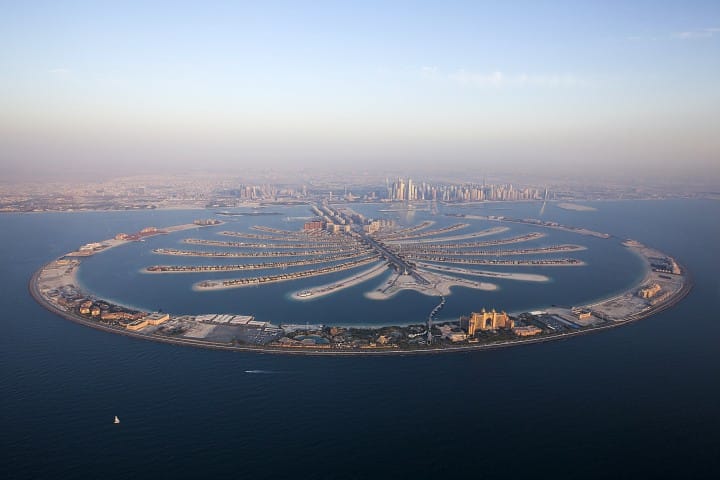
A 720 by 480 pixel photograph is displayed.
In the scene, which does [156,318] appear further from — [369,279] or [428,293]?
[428,293]

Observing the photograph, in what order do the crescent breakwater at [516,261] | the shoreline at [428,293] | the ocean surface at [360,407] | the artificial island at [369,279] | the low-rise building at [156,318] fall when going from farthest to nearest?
1. the crescent breakwater at [516,261]
2. the low-rise building at [156,318]
3. the artificial island at [369,279]
4. the shoreline at [428,293]
5. the ocean surface at [360,407]

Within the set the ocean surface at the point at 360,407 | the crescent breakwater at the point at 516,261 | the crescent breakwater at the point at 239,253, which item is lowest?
the ocean surface at the point at 360,407

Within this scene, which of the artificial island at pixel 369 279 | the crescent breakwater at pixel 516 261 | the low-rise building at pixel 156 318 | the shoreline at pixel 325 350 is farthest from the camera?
the crescent breakwater at pixel 516 261

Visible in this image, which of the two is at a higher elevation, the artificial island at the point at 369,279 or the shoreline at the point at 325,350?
the artificial island at the point at 369,279

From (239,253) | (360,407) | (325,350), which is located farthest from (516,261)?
(360,407)

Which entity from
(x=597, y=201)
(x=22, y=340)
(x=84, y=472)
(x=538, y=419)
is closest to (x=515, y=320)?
(x=538, y=419)

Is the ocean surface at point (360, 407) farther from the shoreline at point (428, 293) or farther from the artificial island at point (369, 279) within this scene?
the artificial island at point (369, 279)

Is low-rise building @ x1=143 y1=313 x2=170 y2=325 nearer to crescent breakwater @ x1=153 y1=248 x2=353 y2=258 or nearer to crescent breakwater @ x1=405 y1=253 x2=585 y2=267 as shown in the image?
crescent breakwater @ x1=153 y1=248 x2=353 y2=258

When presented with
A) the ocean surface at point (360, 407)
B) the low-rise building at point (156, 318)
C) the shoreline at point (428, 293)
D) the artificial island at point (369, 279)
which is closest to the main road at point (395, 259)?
the artificial island at point (369, 279)

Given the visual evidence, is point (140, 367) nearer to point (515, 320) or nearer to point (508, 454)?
point (508, 454)
